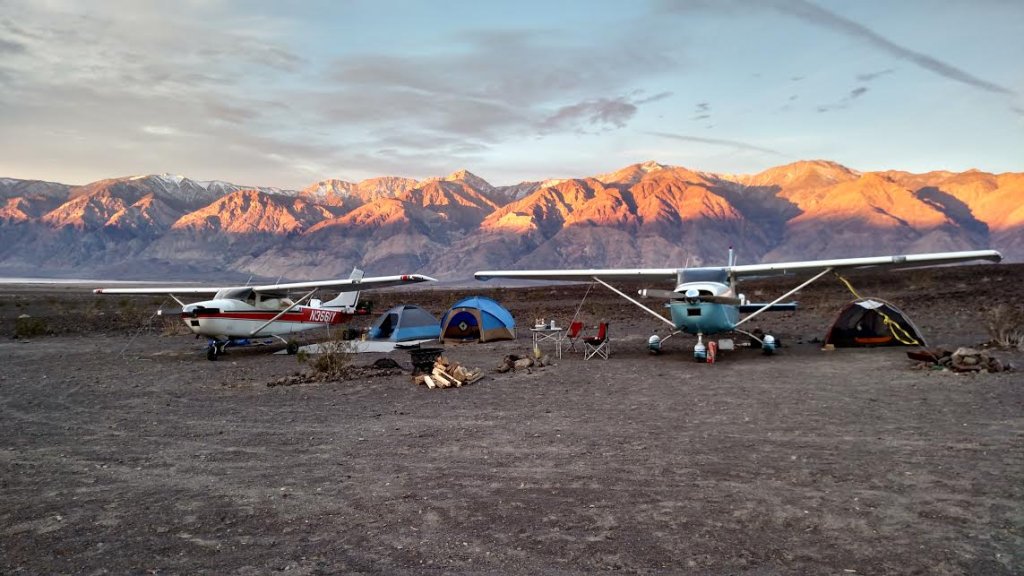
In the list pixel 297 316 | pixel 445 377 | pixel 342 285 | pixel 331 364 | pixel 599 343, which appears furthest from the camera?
pixel 297 316

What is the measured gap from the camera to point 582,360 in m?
16.5

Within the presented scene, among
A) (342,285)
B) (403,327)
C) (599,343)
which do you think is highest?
(342,285)

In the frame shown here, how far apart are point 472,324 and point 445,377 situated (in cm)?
881

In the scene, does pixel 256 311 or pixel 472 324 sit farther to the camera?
pixel 472 324

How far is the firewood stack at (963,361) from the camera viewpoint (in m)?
12.2

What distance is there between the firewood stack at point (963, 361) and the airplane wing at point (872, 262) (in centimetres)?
228

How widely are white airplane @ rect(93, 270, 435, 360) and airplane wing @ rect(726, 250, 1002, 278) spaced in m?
8.54

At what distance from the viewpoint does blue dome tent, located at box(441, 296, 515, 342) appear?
21.5 metres

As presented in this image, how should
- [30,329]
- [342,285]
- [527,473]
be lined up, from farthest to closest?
[30,329]
[342,285]
[527,473]

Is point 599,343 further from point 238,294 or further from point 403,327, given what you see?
point 238,294

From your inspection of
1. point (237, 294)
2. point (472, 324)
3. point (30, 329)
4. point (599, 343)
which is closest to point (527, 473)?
point (599, 343)

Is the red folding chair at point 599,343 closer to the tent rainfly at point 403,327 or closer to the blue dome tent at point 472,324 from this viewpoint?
the blue dome tent at point 472,324

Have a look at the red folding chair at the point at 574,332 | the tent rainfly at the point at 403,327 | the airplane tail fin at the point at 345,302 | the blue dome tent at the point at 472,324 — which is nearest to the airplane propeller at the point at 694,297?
the red folding chair at the point at 574,332

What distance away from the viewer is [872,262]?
52.3 feet
